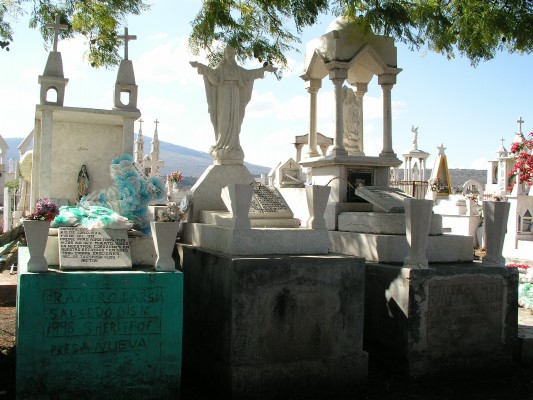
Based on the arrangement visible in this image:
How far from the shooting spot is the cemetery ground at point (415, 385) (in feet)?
18.3

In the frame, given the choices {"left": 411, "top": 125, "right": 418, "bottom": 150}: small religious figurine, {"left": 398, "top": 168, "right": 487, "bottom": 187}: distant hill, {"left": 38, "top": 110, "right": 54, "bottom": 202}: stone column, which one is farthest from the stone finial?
{"left": 398, "top": 168, "right": 487, "bottom": 187}: distant hill

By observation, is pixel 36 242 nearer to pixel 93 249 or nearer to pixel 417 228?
pixel 93 249

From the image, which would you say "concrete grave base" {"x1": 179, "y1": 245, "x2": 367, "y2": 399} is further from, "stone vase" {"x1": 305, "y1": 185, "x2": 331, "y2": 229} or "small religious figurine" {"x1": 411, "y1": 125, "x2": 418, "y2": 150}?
"small religious figurine" {"x1": 411, "y1": 125, "x2": 418, "y2": 150}

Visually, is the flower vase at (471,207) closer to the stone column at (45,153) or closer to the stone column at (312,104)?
the stone column at (312,104)

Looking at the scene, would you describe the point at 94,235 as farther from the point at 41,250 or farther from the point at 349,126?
the point at 349,126

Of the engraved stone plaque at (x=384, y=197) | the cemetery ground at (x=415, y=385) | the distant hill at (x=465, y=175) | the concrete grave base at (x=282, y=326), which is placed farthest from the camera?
the distant hill at (x=465, y=175)

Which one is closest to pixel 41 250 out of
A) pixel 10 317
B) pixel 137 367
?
pixel 137 367

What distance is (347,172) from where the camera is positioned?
324 inches

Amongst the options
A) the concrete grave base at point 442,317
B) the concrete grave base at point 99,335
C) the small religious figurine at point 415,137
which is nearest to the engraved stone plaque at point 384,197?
the concrete grave base at point 442,317

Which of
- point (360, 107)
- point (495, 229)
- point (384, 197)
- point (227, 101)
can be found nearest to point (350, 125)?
point (360, 107)

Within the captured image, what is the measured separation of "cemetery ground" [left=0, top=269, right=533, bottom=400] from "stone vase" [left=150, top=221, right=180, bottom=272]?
4.17ft

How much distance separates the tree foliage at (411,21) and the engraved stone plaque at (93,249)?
4812 millimetres

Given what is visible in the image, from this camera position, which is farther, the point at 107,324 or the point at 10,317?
the point at 10,317

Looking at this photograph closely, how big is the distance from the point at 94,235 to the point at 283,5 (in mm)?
5125
